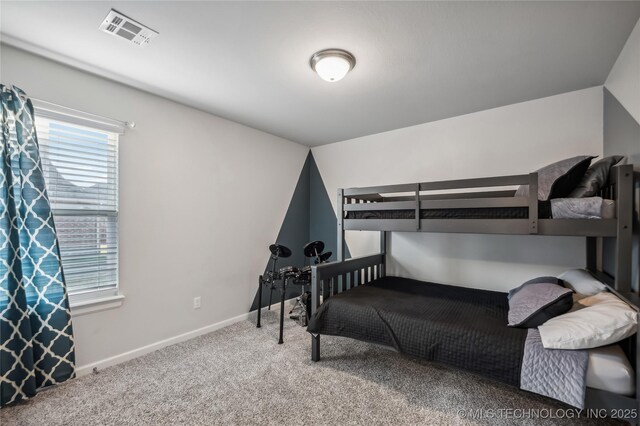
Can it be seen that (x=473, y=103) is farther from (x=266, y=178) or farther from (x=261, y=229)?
(x=261, y=229)

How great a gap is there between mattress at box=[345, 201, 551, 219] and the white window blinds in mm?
2189

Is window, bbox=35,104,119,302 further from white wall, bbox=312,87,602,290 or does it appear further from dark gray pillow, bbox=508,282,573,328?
dark gray pillow, bbox=508,282,573,328

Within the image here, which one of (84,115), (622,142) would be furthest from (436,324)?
(84,115)

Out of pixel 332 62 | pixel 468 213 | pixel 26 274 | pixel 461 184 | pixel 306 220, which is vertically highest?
pixel 332 62

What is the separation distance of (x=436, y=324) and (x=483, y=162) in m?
1.84

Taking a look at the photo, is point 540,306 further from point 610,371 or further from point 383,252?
point 383,252

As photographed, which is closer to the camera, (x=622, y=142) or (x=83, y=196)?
(x=622, y=142)

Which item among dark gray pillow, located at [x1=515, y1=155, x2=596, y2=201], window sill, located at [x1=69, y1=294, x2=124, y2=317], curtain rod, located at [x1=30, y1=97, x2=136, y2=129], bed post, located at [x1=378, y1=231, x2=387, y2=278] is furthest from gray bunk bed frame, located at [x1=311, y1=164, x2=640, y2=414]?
curtain rod, located at [x1=30, y1=97, x2=136, y2=129]

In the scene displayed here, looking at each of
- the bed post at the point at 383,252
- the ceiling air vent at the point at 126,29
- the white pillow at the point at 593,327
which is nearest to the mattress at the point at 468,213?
the white pillow at the point at 593,327

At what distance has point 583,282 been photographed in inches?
75.5

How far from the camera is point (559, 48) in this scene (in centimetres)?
179

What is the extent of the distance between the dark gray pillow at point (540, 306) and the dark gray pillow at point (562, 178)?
24.4 inches

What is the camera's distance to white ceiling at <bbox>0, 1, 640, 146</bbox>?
149cm

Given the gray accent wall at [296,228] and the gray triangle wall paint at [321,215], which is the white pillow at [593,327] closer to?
the gray triangle wall paint at [321,215]
